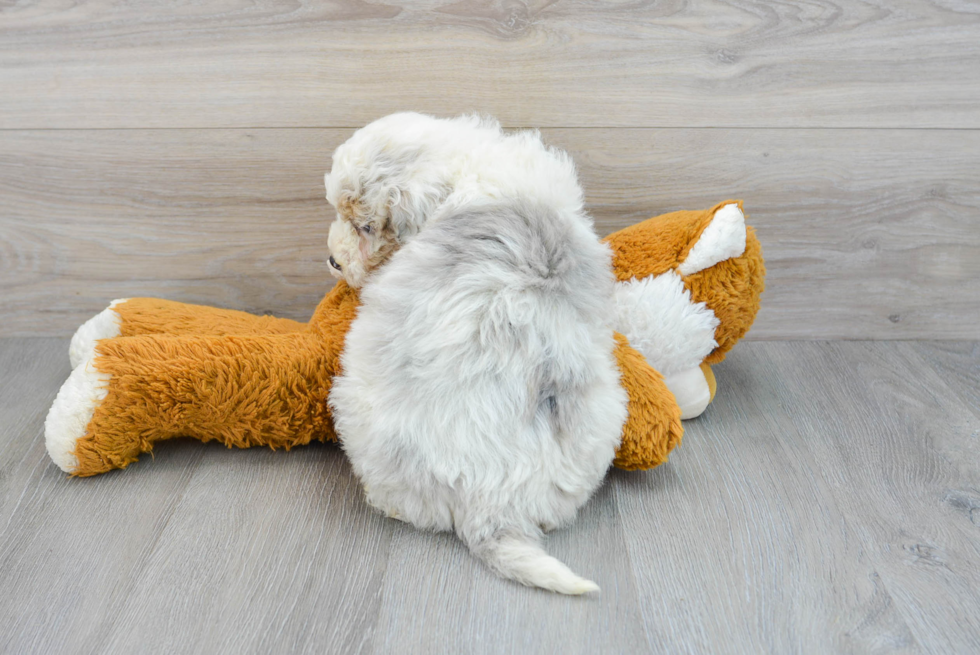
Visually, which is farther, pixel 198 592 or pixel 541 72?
pixel 541 72

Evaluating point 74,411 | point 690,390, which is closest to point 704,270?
point 690,390

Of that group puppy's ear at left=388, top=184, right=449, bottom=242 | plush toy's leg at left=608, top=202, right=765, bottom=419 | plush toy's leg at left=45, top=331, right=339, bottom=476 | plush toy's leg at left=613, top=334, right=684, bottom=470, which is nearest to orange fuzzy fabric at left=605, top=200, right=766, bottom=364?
plush toy's leg at left=608, top=202, right=765, bottom=419

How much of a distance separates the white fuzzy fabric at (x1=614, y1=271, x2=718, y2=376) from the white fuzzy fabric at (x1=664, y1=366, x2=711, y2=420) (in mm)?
45

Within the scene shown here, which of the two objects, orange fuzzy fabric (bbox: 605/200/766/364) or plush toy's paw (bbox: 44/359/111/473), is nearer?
plush toy's paw (bbox: 44/359/111/473)

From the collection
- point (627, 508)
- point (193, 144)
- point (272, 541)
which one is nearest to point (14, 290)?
point (193, 144)

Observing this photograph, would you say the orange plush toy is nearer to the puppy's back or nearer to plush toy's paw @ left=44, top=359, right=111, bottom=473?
plush toy's paw @ left=44, top=359, right=111, bottom=473

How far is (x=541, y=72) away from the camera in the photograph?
4.01 feet

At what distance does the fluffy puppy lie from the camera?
0.83 m

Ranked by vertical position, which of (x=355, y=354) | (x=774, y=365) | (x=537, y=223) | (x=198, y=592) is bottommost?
(x=774, y=365)

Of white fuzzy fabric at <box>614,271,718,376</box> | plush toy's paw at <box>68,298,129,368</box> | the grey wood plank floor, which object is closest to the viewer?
the grey wood plank floor

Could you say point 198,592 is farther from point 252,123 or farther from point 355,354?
point 252,123

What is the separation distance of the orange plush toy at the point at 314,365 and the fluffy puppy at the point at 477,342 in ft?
0.35

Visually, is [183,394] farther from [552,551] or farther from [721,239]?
[721,239]

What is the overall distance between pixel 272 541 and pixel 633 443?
18.8 inches
